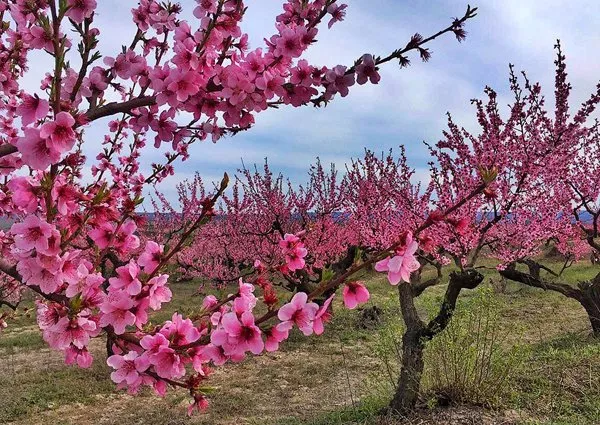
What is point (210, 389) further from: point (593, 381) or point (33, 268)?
point (593, 381)

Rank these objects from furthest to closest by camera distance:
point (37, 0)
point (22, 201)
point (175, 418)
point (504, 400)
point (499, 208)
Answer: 1. point (499, 208)
2. point (175, 418)
3. point (504, 400)
4. point (37, 0)
5. point (22, 201)

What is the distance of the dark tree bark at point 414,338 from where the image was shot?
5582 mm

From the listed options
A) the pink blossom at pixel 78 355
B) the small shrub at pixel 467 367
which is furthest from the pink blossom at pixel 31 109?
the small shrub at pixel 467 367

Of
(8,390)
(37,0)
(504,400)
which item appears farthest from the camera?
(8,390)

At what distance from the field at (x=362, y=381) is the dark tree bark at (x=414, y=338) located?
0.14 m

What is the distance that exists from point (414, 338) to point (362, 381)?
1.45 metres

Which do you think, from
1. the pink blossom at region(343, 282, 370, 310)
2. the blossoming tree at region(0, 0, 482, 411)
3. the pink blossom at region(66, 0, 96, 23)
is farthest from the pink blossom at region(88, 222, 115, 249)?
the pink blossom at region(343, 282, 370, 310)

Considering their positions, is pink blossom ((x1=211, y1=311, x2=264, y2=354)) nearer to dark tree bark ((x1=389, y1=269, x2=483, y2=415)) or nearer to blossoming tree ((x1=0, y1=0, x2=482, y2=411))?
blossoming tree ((x1=0, y1=0, x2=482, y2=411))

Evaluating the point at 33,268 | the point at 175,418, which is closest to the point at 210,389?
the point at 33,268

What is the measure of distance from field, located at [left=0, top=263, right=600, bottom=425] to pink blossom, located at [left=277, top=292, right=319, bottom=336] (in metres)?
3.94

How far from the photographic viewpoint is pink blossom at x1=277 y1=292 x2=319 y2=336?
5.52 ft

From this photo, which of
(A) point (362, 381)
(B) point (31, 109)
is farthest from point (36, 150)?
(A) point (362, 381)

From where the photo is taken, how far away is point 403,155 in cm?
1052

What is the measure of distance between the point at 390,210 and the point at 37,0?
10.3 meters
